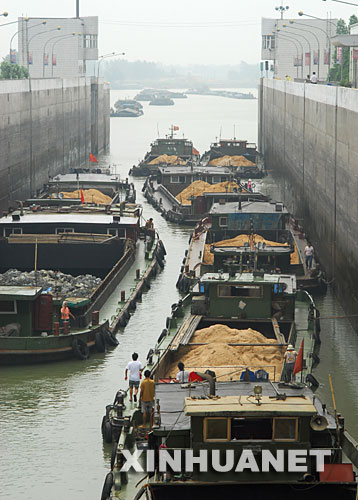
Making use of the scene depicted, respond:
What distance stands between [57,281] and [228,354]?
10.7 meters

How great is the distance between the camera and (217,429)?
1388 centimetres

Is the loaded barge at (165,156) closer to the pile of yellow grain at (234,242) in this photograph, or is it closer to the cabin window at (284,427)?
the pile of yellow grain at (234,242)

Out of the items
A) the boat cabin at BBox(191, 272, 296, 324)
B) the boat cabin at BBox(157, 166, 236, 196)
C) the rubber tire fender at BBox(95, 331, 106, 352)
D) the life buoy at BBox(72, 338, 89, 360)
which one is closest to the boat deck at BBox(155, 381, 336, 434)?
the boat cabin at BBox(191, 272, 296, 324)

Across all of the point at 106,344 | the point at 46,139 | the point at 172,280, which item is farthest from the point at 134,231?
the point at 46,139

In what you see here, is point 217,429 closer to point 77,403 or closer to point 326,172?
point 77,403

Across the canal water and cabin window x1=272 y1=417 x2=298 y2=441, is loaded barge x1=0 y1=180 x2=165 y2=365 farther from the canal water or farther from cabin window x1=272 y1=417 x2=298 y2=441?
cabin window x1=272 y1=417 x2=298 y2=441

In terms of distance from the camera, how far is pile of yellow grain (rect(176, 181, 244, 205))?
179ft

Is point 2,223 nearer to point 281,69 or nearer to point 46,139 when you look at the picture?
point 46,139

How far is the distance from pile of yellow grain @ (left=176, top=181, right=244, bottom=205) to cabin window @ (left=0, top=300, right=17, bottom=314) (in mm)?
28519

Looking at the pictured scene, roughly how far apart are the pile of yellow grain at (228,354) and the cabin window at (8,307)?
486 cm

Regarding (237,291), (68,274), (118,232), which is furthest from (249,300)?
(118,232)

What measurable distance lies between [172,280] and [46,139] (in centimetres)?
3254

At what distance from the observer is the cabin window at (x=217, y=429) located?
13.8m

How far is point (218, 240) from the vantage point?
37.6m
